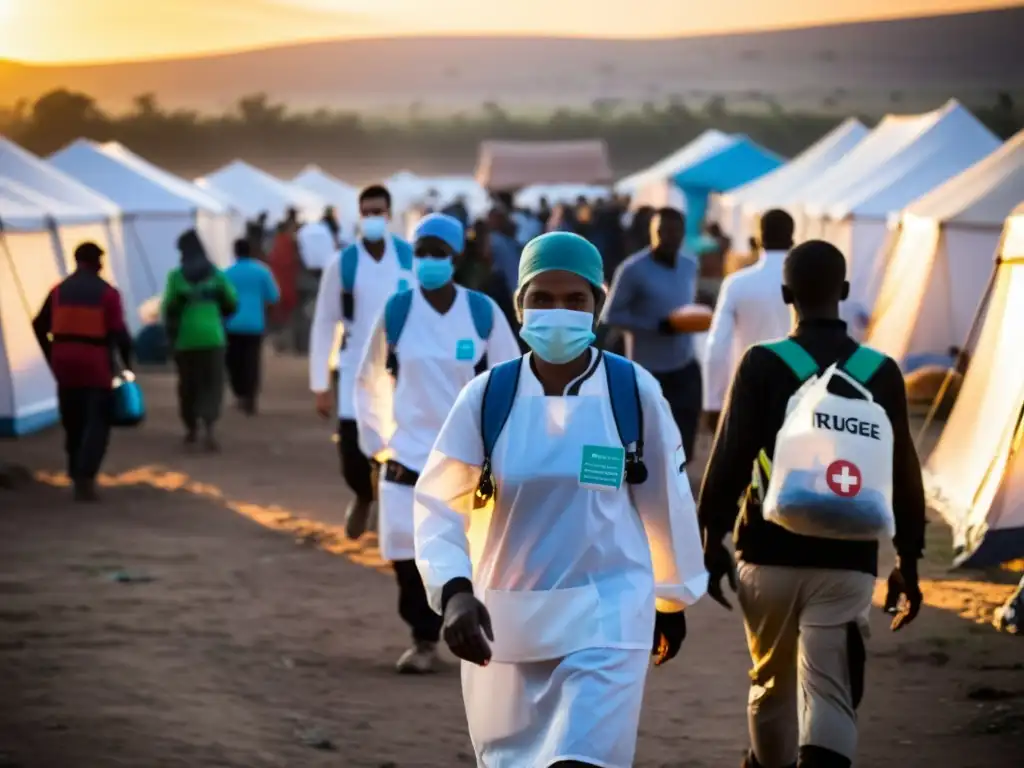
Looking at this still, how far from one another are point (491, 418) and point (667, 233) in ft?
19.8

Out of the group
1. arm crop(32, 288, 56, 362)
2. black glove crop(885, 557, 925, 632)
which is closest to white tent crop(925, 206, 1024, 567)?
black glove crop(885, 557, 925, 632)

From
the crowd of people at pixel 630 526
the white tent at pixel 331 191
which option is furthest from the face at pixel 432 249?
the white tent at pixel 331 191

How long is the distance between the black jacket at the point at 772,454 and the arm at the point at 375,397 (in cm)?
265

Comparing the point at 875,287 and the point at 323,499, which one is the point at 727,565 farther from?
the point at 875,287

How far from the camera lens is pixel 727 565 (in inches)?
211

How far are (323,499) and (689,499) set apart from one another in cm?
932

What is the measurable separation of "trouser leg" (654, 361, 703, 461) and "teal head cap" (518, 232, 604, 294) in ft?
19.2

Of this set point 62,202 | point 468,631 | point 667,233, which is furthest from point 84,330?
point 62,202

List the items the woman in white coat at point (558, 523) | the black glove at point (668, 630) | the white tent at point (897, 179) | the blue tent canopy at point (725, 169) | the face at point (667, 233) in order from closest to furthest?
the woman in white coat at point (558, 523) < the black glove at point (668, 630) < the face at point (667, 233) < the white tent at point (897, 179) < the blue tent canopy at point (725, 169)

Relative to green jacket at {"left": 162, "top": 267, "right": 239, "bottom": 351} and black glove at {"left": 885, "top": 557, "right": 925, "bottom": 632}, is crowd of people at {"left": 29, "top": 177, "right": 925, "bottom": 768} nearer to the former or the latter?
black glove at {"left": 885, "top": 557, "right": 925, "bottom": 632}

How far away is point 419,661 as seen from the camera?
8102 mm

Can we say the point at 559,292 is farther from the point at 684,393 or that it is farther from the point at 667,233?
the point at 684,393

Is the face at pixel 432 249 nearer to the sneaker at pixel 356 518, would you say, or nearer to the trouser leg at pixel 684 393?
the trouser leg at pixel 684 393

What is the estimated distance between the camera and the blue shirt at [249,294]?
18.3m
